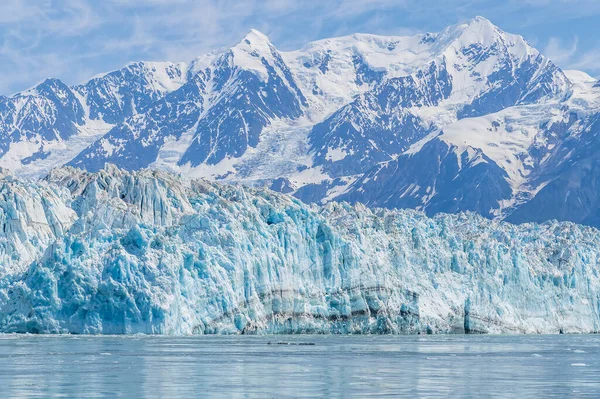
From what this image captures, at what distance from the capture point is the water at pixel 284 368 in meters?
59.0

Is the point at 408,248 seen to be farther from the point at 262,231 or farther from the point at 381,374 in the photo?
the point at 381,374

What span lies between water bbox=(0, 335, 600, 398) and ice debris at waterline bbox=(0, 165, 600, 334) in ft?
11.0

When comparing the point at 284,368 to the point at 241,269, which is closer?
the point at 284,368

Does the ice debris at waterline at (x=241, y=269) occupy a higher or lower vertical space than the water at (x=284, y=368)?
higher

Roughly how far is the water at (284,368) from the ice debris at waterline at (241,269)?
3354 millimetres

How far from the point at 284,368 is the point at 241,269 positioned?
3841cm

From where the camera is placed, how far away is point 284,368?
240 feet

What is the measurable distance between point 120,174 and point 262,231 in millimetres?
27094

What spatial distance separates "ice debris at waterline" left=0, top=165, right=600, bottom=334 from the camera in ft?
334

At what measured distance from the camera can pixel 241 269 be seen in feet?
365

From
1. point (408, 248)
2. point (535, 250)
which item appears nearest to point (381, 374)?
point (408, 248)

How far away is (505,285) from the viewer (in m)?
139

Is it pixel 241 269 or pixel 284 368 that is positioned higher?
pixel 241 269

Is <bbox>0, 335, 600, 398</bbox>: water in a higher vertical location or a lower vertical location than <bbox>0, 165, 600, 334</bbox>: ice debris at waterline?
lower
